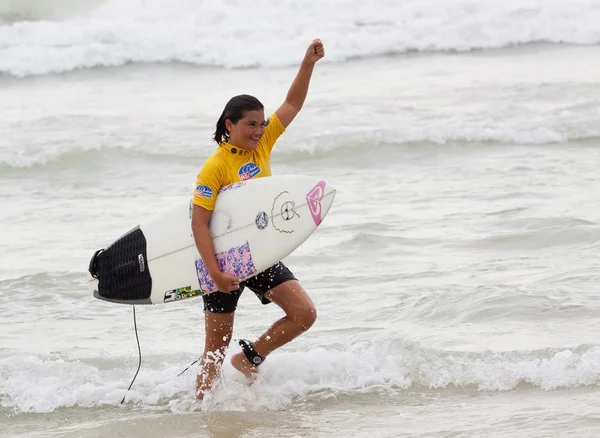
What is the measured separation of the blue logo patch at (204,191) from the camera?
4.31 metres

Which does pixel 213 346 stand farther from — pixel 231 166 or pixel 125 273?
pixel 231 166

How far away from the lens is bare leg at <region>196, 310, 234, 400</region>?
4.57 m

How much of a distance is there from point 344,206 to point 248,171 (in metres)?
4.49

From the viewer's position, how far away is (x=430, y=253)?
7.25 metres

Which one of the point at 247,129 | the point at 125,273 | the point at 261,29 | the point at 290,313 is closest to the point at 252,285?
the point at 290,313

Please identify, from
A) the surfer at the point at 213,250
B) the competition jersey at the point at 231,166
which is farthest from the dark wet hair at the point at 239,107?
the competition jersey at the point at 231,166

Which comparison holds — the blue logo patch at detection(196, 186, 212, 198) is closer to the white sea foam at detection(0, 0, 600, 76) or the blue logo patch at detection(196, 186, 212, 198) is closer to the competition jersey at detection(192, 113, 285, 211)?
the competition jersey at detection(192, 113, 285, 211)

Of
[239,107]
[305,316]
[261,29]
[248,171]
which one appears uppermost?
[261,29]

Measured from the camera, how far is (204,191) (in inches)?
170

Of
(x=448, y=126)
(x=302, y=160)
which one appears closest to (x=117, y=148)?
(x=302, y=160)

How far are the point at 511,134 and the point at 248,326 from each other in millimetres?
6838

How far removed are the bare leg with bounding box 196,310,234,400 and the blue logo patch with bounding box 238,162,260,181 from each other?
2.15 feet

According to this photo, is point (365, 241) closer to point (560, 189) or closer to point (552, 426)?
point (560, 189)

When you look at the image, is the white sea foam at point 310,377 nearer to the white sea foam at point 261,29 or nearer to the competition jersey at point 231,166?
the competition jersey at point 231,166
